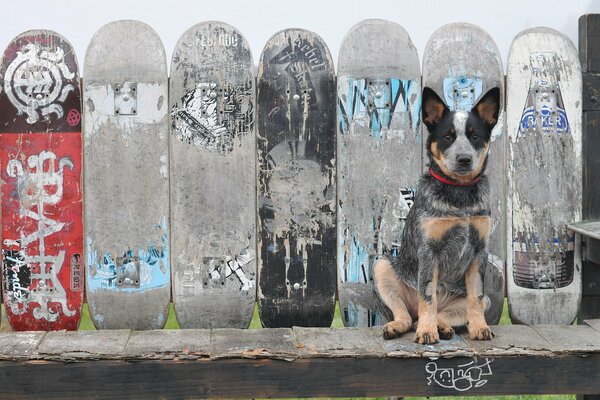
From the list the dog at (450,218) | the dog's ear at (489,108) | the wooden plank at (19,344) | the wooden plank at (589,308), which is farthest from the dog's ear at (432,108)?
the wooden plank at (19,344)

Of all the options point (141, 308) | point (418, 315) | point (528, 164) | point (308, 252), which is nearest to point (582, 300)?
point (528, 164)

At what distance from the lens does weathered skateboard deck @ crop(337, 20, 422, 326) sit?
12.3 ft

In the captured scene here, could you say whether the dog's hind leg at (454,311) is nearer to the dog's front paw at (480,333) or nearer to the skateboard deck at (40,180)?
Result: the dog's front paw at (480,333)

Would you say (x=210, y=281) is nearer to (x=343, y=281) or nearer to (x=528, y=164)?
(x=343, y=281)

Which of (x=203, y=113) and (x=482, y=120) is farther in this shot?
(x=203, y=113)

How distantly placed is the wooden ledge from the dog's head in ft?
2.35

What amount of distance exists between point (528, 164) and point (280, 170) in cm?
114

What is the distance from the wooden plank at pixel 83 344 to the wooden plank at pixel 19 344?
0.10ft

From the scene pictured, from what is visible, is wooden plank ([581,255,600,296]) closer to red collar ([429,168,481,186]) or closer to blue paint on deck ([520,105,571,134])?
blue paint on deck ([520,105,571,134])

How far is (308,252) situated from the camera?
378 centimetres

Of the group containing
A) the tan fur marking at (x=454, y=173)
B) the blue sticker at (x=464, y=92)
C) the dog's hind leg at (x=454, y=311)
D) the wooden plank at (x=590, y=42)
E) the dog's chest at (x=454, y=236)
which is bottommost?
the dog's hind leg at (x=454, y=311)

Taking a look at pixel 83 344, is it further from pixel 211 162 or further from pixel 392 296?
pixel 392 296

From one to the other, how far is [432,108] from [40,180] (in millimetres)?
1753

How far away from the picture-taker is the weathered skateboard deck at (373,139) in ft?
12.3
